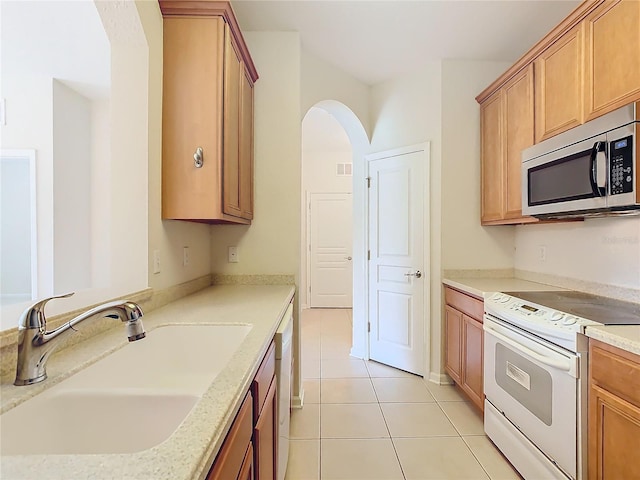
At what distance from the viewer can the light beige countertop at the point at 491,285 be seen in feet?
7.39

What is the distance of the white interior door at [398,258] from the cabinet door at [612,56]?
4.37 feet

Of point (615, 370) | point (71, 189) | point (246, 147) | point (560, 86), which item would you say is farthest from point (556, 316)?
point (71, 189)

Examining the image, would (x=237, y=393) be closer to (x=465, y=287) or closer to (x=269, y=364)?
(x=269, y=364)

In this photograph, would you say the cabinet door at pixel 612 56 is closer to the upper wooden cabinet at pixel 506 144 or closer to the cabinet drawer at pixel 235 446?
the upper wooden cabinet at pixel 506 144

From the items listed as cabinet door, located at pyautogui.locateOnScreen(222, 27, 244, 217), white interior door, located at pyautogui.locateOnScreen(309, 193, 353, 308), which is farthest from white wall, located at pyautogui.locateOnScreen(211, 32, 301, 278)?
white interior door, located at pyautogui.locateOnScreen(309, 193, 353, 308)

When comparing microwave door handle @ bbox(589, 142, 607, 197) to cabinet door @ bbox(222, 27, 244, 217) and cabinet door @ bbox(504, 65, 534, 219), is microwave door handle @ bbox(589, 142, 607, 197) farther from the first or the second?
cabinet door @ bbox(222, 27, 244, 217)

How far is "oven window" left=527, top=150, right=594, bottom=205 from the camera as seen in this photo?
1.65m

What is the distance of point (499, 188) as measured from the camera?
253 cm

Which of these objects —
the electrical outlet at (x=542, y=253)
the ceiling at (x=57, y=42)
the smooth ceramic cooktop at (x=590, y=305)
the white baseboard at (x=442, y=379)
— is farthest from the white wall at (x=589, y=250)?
the ceiling at (x=57, y=42)

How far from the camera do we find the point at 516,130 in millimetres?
2326

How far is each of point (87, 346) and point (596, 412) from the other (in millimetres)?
1902

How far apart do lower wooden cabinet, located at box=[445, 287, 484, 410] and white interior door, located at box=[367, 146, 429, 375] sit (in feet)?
0.88

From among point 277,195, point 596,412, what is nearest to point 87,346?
point 277,195

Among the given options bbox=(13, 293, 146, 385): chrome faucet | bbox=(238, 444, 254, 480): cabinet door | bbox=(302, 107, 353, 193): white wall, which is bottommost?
bbox=(238, 444, 254, 480): cabinet door
